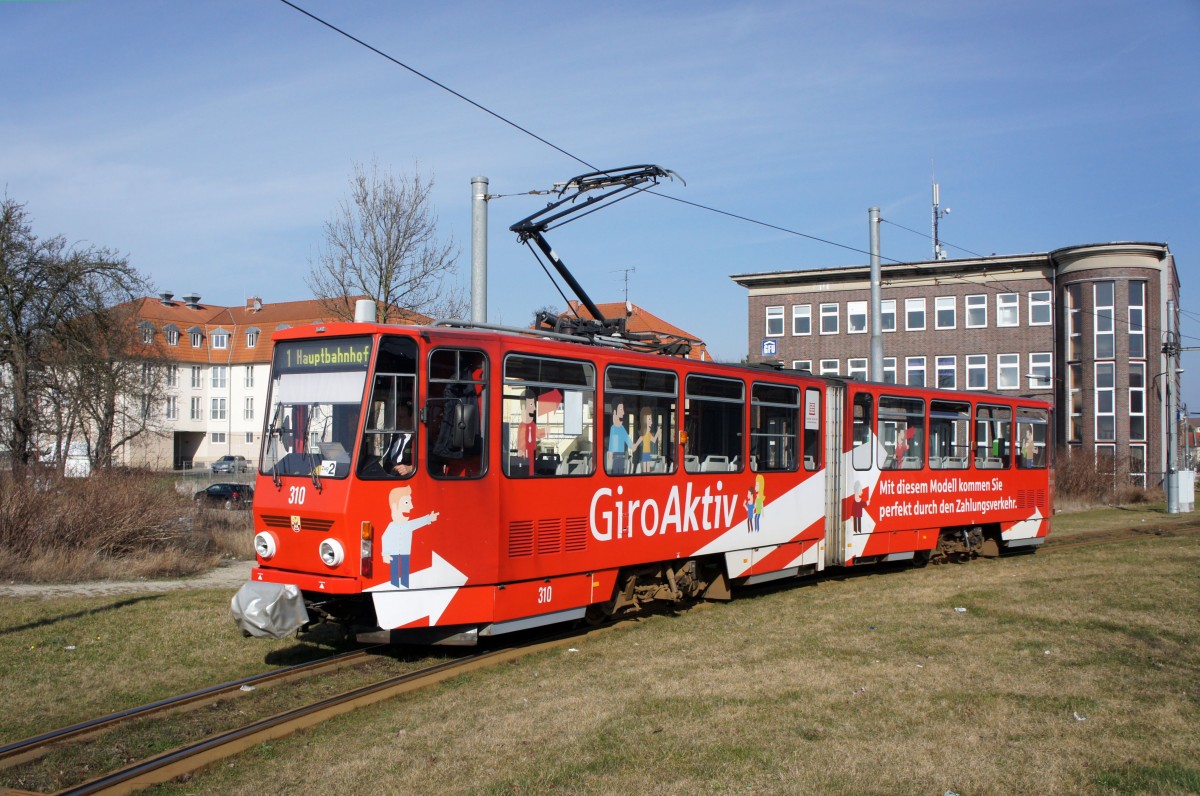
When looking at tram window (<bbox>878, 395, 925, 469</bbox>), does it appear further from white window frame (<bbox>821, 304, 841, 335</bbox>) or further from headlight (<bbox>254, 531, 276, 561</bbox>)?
white window frame (<bbox>821, 304, 841, 335</bbox>)

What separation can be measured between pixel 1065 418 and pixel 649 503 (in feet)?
131

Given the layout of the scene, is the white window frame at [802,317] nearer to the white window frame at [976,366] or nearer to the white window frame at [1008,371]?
the white window frame at [976,366]

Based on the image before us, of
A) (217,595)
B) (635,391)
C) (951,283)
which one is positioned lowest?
(217,595)

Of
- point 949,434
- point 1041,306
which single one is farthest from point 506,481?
point 1041,306

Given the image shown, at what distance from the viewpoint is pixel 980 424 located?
17000 millimetres

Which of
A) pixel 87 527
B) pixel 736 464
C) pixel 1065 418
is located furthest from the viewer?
pixel 1065 418

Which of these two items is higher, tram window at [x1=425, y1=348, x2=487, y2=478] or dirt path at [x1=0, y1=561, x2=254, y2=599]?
tram window at [x1=425, y1=348, x2=487, y2=478]

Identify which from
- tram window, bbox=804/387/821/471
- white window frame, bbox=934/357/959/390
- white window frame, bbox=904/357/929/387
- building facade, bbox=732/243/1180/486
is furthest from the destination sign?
white window frame, bbox=904/357/929/387

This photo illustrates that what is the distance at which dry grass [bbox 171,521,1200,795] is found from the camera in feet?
18.7

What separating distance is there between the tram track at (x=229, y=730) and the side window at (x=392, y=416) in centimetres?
173

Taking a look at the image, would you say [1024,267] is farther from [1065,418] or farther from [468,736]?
[468,736]

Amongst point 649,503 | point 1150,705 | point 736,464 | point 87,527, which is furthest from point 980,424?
point 87,527

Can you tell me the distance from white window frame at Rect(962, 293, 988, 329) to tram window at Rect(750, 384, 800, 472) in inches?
1422

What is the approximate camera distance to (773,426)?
12.6 m
